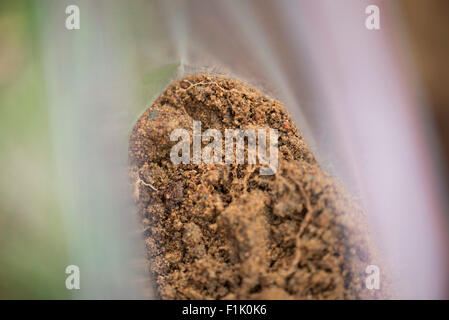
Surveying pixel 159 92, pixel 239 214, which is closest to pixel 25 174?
pixel 159 92

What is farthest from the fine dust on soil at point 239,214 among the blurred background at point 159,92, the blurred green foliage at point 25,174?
the blurred green foliage at point 25,174

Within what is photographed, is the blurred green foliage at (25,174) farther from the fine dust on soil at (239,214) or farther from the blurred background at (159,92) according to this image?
the fine dust on soil at (239,214)

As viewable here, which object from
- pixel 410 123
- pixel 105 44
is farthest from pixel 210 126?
pixel 410 123

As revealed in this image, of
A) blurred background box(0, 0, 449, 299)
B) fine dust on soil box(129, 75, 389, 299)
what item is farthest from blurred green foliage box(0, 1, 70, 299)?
fine dust on soil box(129, 75, 389, 299)

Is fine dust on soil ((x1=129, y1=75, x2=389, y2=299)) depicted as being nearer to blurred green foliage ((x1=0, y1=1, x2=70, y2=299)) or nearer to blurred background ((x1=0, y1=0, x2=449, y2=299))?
blurred background ((x1=0, y1=0, x2=449, y2=299))

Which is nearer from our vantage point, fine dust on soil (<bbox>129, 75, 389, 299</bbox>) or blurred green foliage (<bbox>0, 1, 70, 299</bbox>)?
fine dust on soil (<bbox>129, 75, 389, 299</bbox>)

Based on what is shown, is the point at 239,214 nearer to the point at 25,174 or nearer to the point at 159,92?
the point at 159,92
